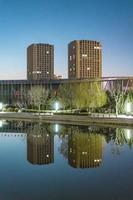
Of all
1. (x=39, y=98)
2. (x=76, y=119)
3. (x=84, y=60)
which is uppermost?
(x=84, y=60)

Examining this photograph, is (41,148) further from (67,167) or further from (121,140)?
(67,167)

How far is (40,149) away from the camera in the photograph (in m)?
20.9

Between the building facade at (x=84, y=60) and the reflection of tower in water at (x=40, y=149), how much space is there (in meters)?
89.3

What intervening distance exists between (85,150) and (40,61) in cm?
11522

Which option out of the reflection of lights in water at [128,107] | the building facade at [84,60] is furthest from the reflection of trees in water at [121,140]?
the building facade at [84,60]

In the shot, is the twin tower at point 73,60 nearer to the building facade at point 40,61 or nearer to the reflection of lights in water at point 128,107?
the building facade at point 40,61

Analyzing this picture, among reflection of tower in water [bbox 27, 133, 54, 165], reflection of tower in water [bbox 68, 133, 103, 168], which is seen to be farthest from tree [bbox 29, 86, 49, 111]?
reflection of tower in water [bbox 68, 133, 103, 168]

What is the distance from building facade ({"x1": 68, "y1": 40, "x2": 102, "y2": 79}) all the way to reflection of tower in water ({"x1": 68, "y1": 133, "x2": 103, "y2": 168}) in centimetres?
8961

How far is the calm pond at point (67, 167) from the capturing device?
463 inches

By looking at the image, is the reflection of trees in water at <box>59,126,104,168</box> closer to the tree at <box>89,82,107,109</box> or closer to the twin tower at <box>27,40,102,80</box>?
the tree at <box>89,82,107,109</box>

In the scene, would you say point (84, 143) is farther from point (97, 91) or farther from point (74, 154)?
point (97, 91)

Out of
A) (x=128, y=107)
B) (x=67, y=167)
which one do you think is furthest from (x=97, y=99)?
(x=67, y=167)

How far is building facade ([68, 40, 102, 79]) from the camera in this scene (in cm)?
11606

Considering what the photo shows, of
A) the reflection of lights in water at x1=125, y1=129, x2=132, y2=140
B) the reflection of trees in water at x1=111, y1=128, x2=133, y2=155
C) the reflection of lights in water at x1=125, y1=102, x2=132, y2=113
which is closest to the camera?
the reflection of trees in water at x1=111, y1=128, x2=133, y2=155
